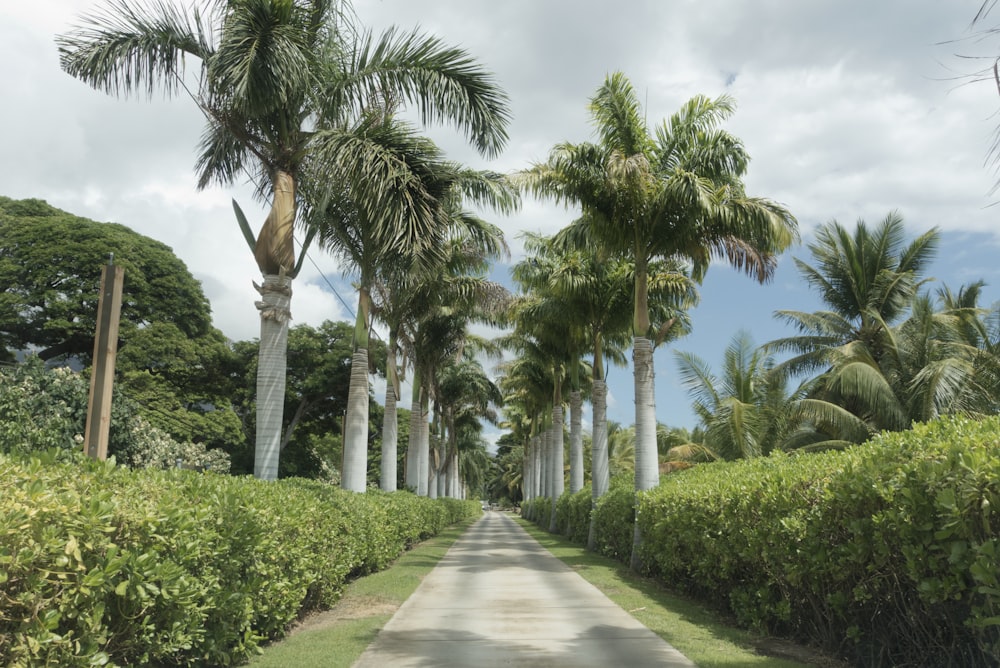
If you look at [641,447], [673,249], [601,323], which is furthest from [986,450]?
[601,323]

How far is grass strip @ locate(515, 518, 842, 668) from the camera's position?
6406 mm

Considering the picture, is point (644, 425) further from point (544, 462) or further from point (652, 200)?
point (544, 462)

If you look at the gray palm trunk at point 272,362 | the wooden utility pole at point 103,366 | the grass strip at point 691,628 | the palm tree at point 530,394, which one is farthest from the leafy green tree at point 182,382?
the wooden utility pole at point 103,366

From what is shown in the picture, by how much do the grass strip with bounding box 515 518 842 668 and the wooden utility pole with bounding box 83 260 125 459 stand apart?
224 inches

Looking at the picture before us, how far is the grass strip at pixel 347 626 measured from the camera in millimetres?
6344

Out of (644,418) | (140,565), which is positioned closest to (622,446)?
(644,418)

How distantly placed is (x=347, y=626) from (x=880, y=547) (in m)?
5.65

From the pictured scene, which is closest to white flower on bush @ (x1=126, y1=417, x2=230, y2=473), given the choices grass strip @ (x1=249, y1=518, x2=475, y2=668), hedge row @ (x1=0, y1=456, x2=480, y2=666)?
grass strip @ (x1=249, y1=518, x2=475, y2=668)

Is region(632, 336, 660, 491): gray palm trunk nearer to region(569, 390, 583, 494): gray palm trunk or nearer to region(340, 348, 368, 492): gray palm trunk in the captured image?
region(340, 348, 368, 492): gray palm trunk

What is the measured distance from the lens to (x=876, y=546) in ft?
17.3

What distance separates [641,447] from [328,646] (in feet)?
28.6

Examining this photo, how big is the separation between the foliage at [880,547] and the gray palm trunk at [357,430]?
8.05 meters

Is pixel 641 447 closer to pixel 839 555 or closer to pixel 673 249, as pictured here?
pixel 673 249

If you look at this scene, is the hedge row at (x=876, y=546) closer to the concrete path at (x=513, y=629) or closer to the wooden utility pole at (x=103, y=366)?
the concrete path at (x=513, y=629)
